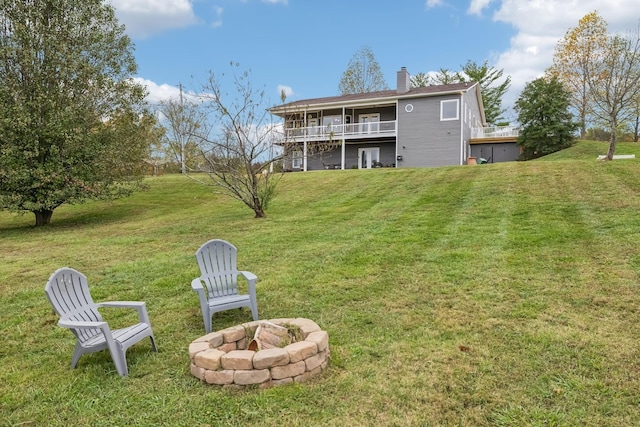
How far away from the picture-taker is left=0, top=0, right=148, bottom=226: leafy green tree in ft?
39.3

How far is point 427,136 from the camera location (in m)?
23.6

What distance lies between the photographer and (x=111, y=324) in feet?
15.3

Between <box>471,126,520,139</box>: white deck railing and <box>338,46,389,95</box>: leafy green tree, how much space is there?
12.6m

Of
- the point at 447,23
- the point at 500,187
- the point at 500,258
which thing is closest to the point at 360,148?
the point at 447,23

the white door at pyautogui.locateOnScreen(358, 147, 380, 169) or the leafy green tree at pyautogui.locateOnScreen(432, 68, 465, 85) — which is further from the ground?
the leafy green tree at pyautogui.locateOnScreen(432, 68, 465, 85)

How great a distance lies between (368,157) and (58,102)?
692 inches

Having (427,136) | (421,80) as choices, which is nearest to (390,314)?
(427,136)

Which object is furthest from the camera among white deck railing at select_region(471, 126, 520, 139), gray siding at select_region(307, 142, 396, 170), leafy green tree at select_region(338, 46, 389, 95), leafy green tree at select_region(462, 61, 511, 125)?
leafy green tree at select_region(338, 46, 389, 95)

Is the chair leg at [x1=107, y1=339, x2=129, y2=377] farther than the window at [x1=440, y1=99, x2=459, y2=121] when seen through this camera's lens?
No

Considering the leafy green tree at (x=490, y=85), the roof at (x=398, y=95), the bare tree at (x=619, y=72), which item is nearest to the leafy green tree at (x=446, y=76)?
the leafy green tree at (x=490, y=85)

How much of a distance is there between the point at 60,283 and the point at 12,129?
10865 mm

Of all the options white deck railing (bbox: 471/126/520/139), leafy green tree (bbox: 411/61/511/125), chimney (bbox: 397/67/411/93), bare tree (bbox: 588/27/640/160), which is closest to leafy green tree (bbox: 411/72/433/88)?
leafy green tree (bbox: 411/61/511/125)

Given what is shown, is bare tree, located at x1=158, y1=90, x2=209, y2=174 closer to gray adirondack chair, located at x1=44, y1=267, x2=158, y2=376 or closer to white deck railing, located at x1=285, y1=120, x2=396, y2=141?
gray adirondack chair, located at x1=44, y1=267, x2=158, y2=376

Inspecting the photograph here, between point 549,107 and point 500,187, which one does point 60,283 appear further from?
point 549,107
